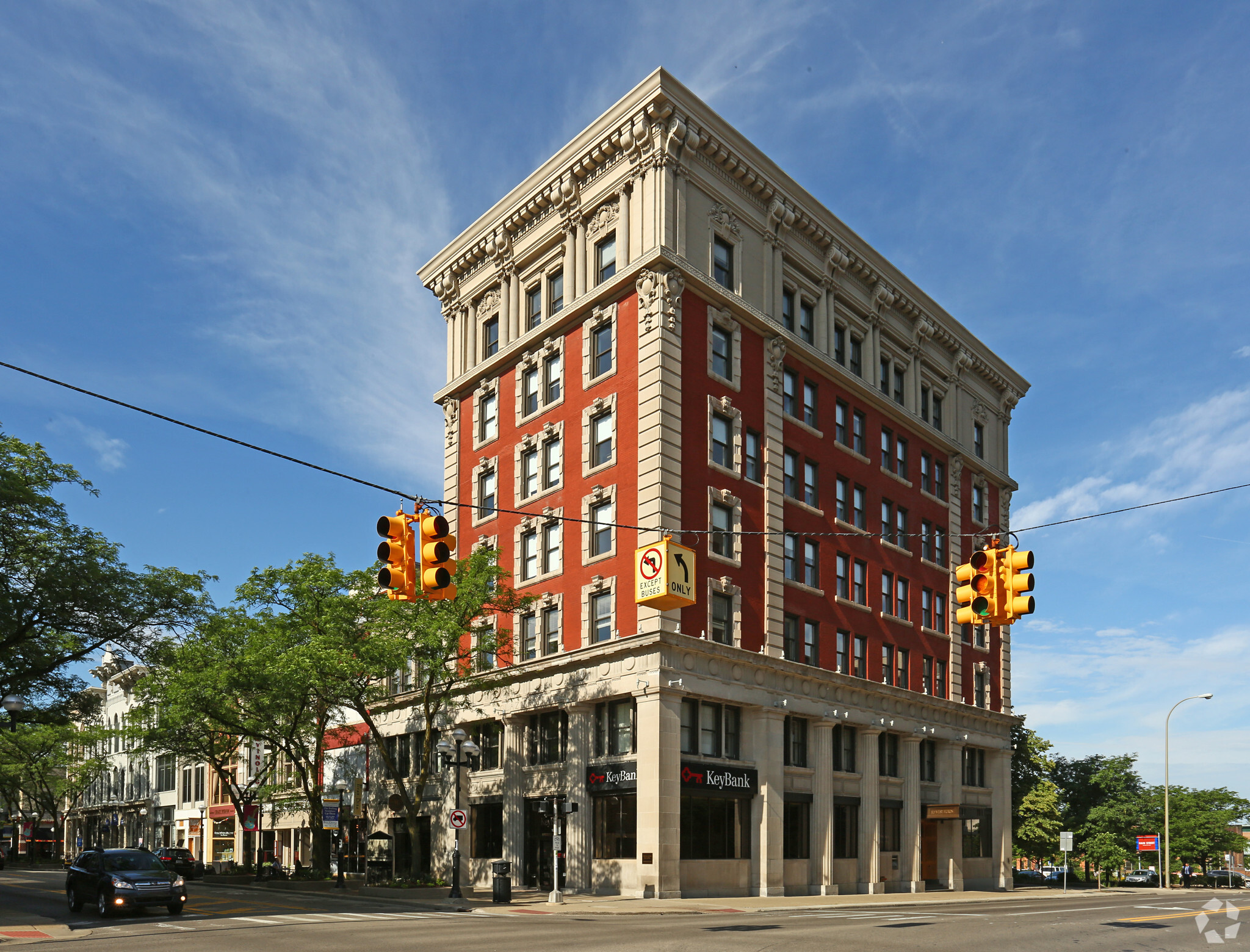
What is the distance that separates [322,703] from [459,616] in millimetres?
10194

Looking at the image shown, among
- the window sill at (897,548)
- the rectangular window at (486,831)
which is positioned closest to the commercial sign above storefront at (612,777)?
the rectangular window at (486,831)

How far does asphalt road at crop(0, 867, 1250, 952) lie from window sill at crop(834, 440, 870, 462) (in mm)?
20753

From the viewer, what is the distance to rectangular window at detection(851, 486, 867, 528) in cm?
5172

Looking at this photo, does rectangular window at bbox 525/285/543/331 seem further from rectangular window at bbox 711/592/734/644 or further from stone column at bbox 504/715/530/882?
stone column at bbox 504/715/530/882

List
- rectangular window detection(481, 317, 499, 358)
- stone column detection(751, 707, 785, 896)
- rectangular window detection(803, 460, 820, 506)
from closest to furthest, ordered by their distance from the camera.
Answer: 1. stone column detection(751, 707, 785, 896)
2. rectangular window detection(803, 460, 820, 506)
3. rectangular window detection(481, 317, 499, 358)

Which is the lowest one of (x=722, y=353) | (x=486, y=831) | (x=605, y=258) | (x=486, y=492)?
(x=486, y=831)

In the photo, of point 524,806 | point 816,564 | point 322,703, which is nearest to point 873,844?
point 816,564

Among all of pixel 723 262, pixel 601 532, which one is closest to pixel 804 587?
pixel 601 532

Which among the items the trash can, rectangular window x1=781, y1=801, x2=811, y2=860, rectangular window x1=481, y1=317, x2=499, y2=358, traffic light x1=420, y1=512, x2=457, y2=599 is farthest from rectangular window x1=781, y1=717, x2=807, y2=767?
traffic light x1=420, y1=512, x2=457, y2=599

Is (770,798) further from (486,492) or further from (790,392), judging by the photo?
(486,492)

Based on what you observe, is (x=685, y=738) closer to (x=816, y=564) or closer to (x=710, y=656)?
(x=710, y=656)

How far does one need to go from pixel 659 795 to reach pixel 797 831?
9.52 m

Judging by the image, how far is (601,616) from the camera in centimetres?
4262

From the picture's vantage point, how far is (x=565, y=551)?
148 feet
